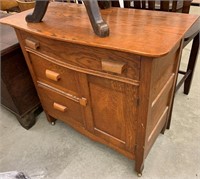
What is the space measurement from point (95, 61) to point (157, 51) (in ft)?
0.87

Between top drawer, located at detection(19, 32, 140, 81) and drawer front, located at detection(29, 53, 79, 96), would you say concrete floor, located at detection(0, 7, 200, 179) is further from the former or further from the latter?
top drawer, located at detection(19, 32, 140, 81)

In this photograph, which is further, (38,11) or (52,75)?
(52,75)

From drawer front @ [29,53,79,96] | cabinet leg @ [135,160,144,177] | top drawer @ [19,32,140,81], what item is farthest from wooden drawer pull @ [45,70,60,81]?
cabinet leg @ [135,160,144,177]

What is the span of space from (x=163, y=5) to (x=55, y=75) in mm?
717

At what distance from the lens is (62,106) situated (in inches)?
46.4

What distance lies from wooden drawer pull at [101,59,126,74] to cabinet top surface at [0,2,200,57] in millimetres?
73

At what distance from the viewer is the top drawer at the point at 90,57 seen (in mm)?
691

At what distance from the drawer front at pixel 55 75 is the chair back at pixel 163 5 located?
55 centimetres

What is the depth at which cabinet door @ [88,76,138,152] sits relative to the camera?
A: 81 centimetres

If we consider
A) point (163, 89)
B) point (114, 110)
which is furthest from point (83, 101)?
point (163, 89)

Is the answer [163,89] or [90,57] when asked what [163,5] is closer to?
[163,89]

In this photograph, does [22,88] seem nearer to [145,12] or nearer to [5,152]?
[5,152]

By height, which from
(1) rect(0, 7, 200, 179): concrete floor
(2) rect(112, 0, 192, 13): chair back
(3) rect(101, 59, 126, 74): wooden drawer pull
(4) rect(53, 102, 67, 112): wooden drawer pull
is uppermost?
(2) rect(112, 0, 192, 13): chair back

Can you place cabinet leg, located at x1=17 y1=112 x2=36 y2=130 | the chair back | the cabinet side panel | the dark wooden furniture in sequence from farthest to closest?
cabinet leg, located at x1=17 y1=112 x2=36 y2=130 < the dark wooden furniture < the chair back < the cabinet side panel
